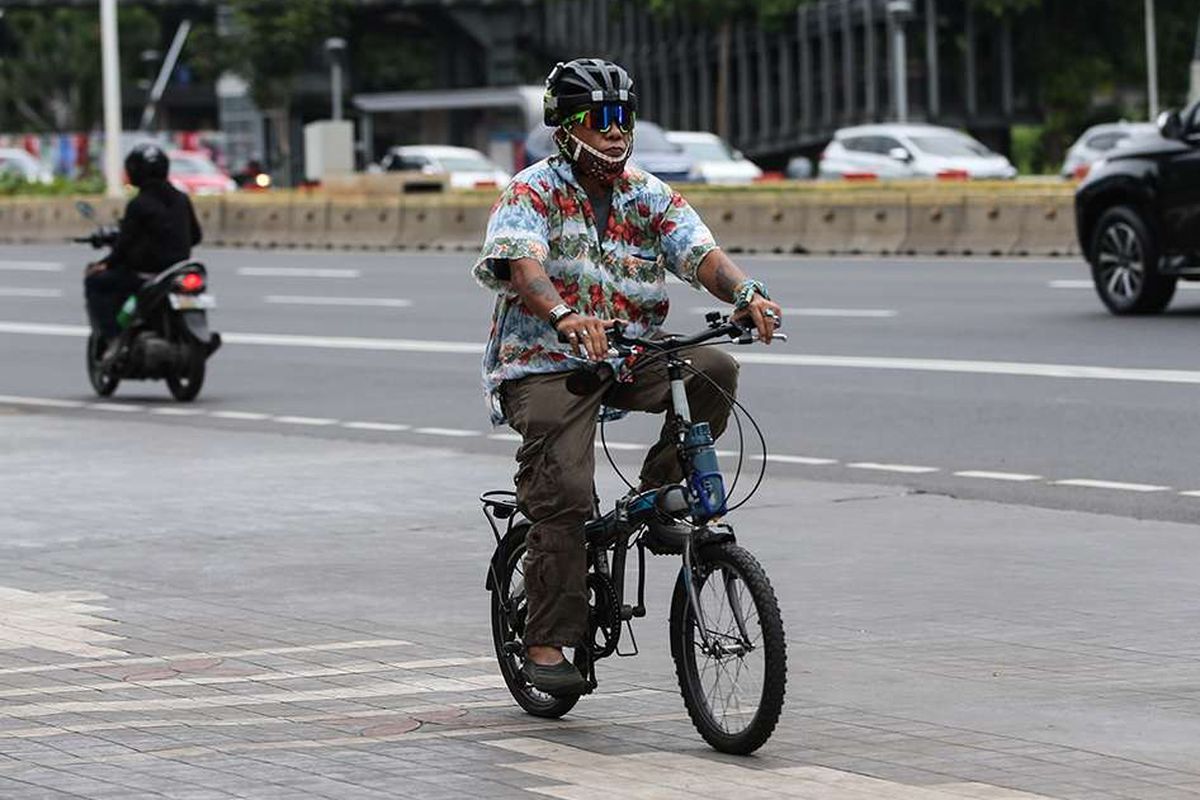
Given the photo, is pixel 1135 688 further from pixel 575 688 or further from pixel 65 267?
pixel 65 267

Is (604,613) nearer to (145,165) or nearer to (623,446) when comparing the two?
(623,446)

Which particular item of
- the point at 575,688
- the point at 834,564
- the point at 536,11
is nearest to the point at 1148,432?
the point at 834,564

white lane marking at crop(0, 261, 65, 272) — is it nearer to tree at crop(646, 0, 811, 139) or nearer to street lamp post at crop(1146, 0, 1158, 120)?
street lamp post at crop(1146, 0, 1158, 120)

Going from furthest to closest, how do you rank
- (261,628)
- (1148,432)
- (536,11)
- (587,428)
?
(536,11)
(1148,432)
(261,628)
(587,428)

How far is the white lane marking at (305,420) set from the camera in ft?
55.6

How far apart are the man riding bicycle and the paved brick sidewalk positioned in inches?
17.0

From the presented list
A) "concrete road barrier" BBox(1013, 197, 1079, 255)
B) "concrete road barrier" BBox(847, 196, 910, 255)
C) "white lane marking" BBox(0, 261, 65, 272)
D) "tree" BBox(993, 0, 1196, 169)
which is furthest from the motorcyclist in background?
"tree" BBox(993, 0, 1196, 169)

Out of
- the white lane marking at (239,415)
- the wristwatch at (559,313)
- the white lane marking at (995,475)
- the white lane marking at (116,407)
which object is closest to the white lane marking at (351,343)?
the white lane marking at (116,407)

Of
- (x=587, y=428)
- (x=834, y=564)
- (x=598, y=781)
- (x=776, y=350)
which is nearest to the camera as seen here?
(x=598, y=781)

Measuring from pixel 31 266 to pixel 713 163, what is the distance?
1562 cm

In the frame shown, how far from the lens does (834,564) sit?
1041 centimetres

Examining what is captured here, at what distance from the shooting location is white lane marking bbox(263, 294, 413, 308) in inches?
1099

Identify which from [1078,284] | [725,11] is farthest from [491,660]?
[725,11]

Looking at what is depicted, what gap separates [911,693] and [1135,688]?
1.96 ft
